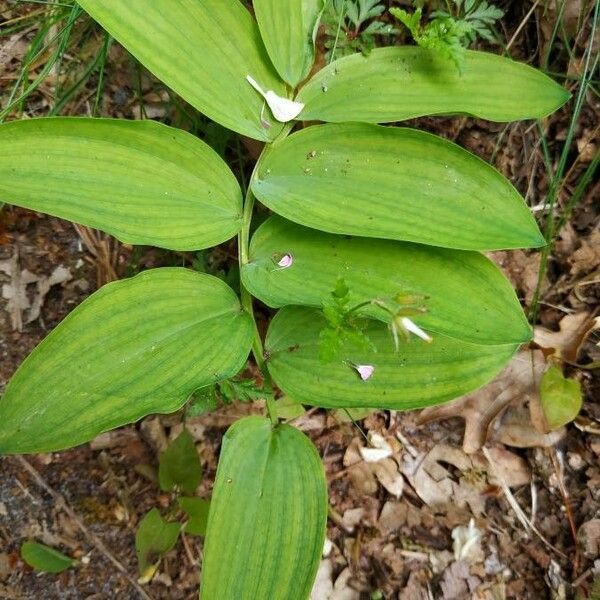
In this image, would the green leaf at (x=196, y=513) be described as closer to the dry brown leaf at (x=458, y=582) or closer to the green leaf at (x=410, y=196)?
the dry brown leaf at (x=458, y=582)

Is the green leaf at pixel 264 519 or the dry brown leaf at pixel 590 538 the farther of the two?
the dry brown leaf at pixel 590 538

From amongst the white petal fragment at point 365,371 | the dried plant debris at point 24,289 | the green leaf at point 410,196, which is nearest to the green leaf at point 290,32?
the green leaf at point 410,196

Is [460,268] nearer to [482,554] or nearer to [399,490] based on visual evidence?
[399,490]

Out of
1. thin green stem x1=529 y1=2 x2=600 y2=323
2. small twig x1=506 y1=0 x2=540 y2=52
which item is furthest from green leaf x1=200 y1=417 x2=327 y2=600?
small twig x1=506 y1=0 x2=540 y2=52

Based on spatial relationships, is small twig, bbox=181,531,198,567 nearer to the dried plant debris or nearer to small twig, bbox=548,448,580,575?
the dried plant debris

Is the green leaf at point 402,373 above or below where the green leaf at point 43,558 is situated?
above

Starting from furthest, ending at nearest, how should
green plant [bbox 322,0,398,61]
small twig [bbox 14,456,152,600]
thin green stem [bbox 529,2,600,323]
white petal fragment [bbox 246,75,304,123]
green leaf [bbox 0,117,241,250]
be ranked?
small twig [bbox 14,456,152,600], thin green stem [bbox 529,2,600,323], green plant [bbox 322,0,398,61], white petal fragment [bbox 246,75,304,123], green leaf [bbox 0,117,241,250]

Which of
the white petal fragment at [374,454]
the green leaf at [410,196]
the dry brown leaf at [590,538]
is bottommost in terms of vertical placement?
the dry brown leaf at [590,538]
